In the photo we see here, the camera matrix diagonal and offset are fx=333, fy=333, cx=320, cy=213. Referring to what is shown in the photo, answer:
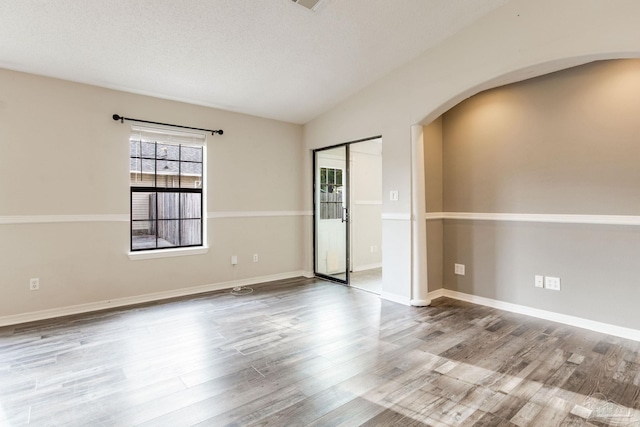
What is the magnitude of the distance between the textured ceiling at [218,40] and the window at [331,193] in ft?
4.91

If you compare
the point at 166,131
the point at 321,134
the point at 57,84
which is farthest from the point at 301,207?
the point at 57,84

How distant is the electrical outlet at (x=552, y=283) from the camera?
3.27 metres

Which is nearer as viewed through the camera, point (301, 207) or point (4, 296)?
point (4, 296)

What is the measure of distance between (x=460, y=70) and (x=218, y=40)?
2.37m

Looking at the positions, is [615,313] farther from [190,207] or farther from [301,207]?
[190,207]

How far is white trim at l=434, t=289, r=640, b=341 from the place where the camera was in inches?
113

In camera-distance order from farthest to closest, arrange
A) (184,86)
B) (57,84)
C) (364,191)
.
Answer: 1. (364,191)
2. (184,86)
3. (57,84)

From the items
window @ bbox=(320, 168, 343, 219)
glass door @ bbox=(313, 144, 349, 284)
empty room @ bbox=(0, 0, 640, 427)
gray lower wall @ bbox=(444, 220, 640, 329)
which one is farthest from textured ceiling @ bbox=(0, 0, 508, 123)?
gray lower wall @ bbox=(444, 220, 640, 329)

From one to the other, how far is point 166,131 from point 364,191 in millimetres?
3374

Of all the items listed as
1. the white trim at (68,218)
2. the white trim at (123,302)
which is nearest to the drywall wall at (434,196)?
the white trim at (123,302)

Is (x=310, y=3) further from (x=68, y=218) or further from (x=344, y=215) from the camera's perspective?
(x=68, y=218)

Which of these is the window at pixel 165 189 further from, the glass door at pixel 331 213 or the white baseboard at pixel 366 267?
the white baseboard at pixel 366 267

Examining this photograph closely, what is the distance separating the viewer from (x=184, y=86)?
3.87 m

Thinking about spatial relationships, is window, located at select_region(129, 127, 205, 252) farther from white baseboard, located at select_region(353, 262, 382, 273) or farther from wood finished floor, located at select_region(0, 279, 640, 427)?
white baseboard, located at select_region(353, 262, 382, 273)
